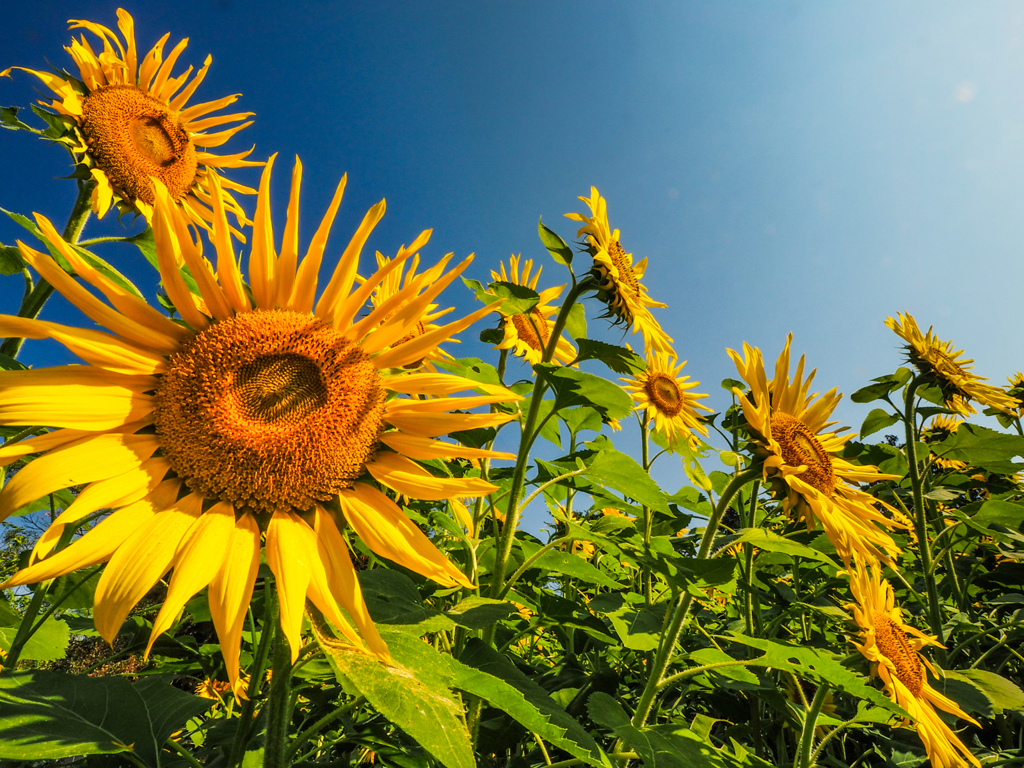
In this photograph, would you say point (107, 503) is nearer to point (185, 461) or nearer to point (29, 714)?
point (185, 461)

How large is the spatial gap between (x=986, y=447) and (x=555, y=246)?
3.47m

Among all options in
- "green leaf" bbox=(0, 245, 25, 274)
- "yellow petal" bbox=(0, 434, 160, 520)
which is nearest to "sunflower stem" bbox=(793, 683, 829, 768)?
"yellow petal" bbox=(0, 434, 160, 520)

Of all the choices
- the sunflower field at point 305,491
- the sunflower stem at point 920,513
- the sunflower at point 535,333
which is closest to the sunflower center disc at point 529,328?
the sunflower at point 535,333

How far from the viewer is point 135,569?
3.50 ft

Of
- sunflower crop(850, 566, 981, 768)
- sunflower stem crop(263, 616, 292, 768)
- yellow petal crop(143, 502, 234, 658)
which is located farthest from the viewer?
sunflower crop(850, 566, 981, 768)

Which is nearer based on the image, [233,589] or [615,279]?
[233,589]

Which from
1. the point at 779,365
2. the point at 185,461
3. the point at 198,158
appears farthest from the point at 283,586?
the point at 198,158

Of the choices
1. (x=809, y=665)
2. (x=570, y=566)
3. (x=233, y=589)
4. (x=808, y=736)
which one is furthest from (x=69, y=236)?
(x=808, y=736)

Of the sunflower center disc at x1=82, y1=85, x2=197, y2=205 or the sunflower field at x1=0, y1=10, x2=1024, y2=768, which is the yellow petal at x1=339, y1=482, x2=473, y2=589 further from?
the sunflower center disc at x1=82, y1=85, x2=197, y2=205

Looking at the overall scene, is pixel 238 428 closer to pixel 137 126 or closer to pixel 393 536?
pixel 393 536

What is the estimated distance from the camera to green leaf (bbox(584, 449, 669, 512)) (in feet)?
6.10

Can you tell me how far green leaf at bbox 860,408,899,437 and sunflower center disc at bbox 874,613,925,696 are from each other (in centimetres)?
147

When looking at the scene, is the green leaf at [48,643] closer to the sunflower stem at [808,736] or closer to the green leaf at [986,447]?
the sunflower stem at [808,736]

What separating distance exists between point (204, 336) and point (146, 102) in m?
1.71
